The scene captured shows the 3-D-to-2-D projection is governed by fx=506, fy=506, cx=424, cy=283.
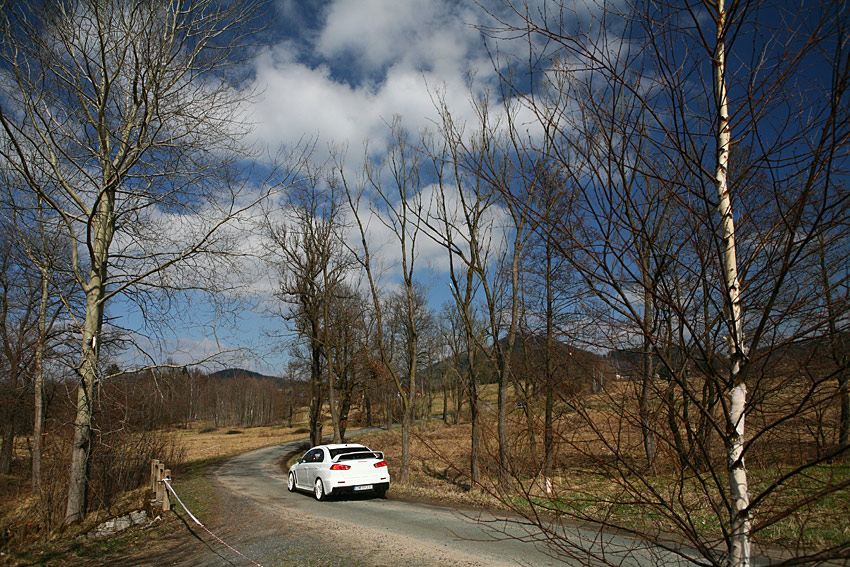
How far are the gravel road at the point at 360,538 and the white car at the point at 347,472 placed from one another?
0.40m

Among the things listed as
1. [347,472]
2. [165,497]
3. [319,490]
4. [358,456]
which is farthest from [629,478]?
[319,490]

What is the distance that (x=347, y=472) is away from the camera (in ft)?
48.1

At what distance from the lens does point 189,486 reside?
1845 cm

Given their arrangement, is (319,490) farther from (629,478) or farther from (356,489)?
(629,478)

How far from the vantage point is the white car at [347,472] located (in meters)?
14.6

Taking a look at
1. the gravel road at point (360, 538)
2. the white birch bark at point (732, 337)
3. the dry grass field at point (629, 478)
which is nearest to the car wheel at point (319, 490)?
the gravel road at point (360, 538)

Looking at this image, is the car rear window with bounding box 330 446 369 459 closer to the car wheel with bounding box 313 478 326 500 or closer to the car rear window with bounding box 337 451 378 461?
the car rear window with bounding box 337 451 378 461

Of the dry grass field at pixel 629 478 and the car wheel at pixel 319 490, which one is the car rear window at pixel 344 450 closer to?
the car wheel at pixel 319 490

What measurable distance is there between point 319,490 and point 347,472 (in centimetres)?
120

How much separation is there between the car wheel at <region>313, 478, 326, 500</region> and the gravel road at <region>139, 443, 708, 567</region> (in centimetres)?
28

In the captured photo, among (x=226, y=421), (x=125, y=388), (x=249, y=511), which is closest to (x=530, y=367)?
(x=125, y=388)

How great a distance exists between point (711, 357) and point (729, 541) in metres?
0.67

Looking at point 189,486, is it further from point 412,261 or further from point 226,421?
point 226,421

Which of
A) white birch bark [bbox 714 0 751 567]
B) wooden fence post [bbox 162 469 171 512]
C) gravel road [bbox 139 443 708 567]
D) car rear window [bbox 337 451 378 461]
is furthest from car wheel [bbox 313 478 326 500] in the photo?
white birch bark [bbox 714 0 751 567]
